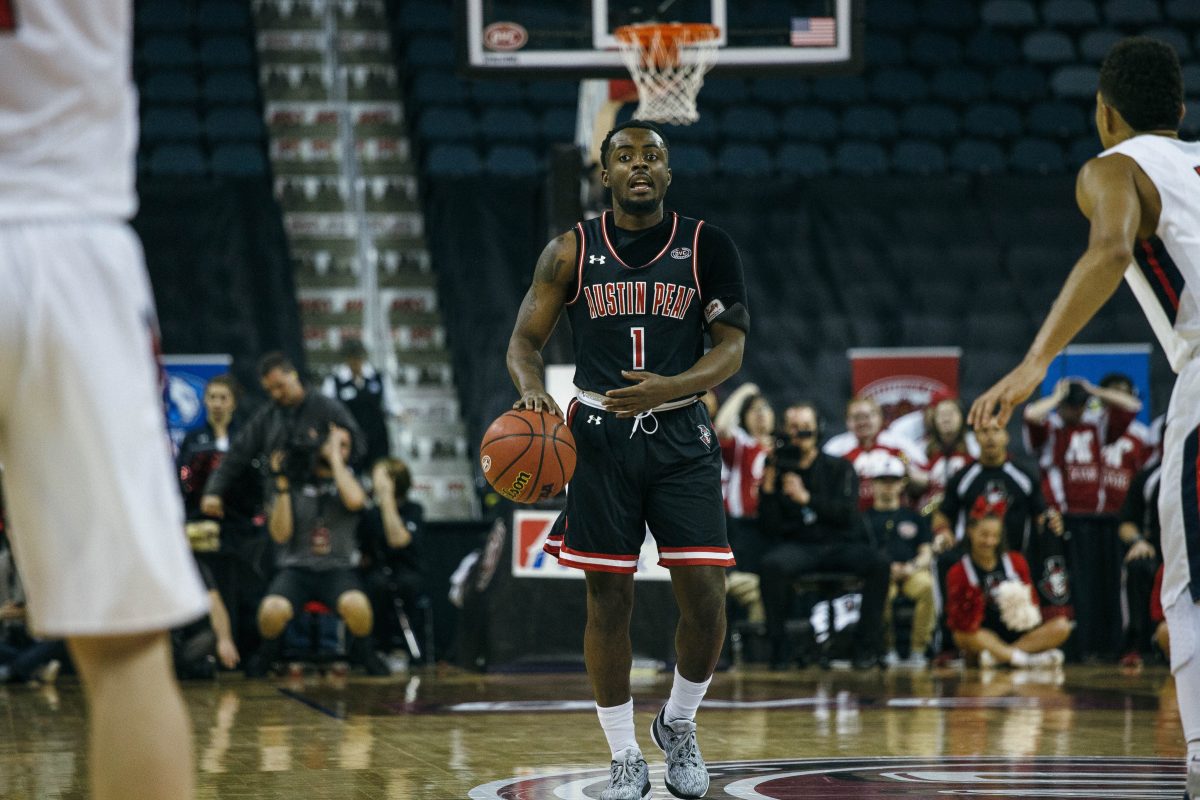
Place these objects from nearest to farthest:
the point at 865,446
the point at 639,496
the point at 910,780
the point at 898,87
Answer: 1. the point at 639,496
2. the point at 910,780
3. the point at 865,446
4. the point at 898,87

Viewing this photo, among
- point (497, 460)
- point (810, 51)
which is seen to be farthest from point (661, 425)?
point (810, 51)

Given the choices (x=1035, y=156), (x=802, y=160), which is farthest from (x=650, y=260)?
(x=1035, y=156)

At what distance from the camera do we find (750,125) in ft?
54.1

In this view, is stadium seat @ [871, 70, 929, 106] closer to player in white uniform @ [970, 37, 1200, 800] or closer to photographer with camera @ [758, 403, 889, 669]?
photographer with camera @ [758, 403, 889, 669]

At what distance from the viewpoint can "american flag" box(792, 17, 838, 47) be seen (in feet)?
33.5

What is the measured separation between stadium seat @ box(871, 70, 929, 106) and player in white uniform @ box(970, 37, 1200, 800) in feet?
41.8

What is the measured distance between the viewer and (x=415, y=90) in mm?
16250

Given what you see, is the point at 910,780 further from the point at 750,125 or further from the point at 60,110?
the point at 750,125

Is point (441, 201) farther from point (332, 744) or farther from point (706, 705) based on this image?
point (332, 744)

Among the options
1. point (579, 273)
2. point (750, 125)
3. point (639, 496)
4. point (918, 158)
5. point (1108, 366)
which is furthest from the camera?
point (750, 125)

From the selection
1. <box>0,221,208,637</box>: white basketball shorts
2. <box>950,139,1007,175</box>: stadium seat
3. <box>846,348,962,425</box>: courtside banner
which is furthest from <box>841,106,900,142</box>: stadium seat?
<box>0,221,208,637</box>: white basketball shorts

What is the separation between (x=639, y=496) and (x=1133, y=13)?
1413 centimetres

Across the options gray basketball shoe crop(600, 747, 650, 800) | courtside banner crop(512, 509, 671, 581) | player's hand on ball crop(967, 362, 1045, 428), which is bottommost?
courtside banner crop(512, 509, 671, 581)

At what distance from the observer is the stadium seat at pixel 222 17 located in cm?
1683
